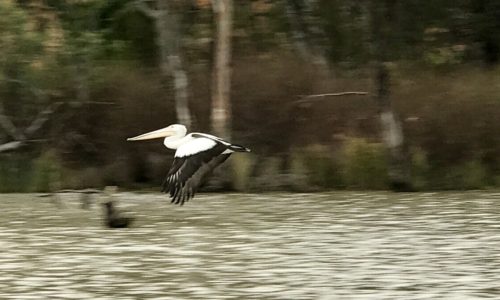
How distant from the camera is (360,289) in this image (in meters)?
10.2

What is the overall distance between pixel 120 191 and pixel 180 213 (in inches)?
206

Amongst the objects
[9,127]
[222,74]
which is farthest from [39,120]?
[222,74]

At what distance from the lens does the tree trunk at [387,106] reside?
20625 millimetres

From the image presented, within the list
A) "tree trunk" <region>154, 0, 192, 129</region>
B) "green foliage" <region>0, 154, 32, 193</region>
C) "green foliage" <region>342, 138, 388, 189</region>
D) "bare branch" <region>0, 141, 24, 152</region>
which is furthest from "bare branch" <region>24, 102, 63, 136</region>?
"green foliage" <region>342, 138, 388, 189</region>

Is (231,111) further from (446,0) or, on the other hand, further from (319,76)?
(446,0)

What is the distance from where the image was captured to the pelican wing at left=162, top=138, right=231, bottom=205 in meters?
14.2

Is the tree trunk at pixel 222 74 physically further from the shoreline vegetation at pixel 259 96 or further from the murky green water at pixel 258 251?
the murky green water at pixel 258 251

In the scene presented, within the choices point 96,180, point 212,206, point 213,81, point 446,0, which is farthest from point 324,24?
point 212,206

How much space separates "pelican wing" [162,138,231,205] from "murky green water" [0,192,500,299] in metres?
0.46

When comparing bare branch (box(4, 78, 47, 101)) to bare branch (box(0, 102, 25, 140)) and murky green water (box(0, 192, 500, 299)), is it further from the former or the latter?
murky green water (box(0, 192, 500, 299))

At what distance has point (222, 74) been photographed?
22062mm

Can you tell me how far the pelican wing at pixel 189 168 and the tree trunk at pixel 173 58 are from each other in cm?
774

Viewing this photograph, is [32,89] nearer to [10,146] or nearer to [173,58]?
[10,146]

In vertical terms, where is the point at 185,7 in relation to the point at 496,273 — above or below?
above
